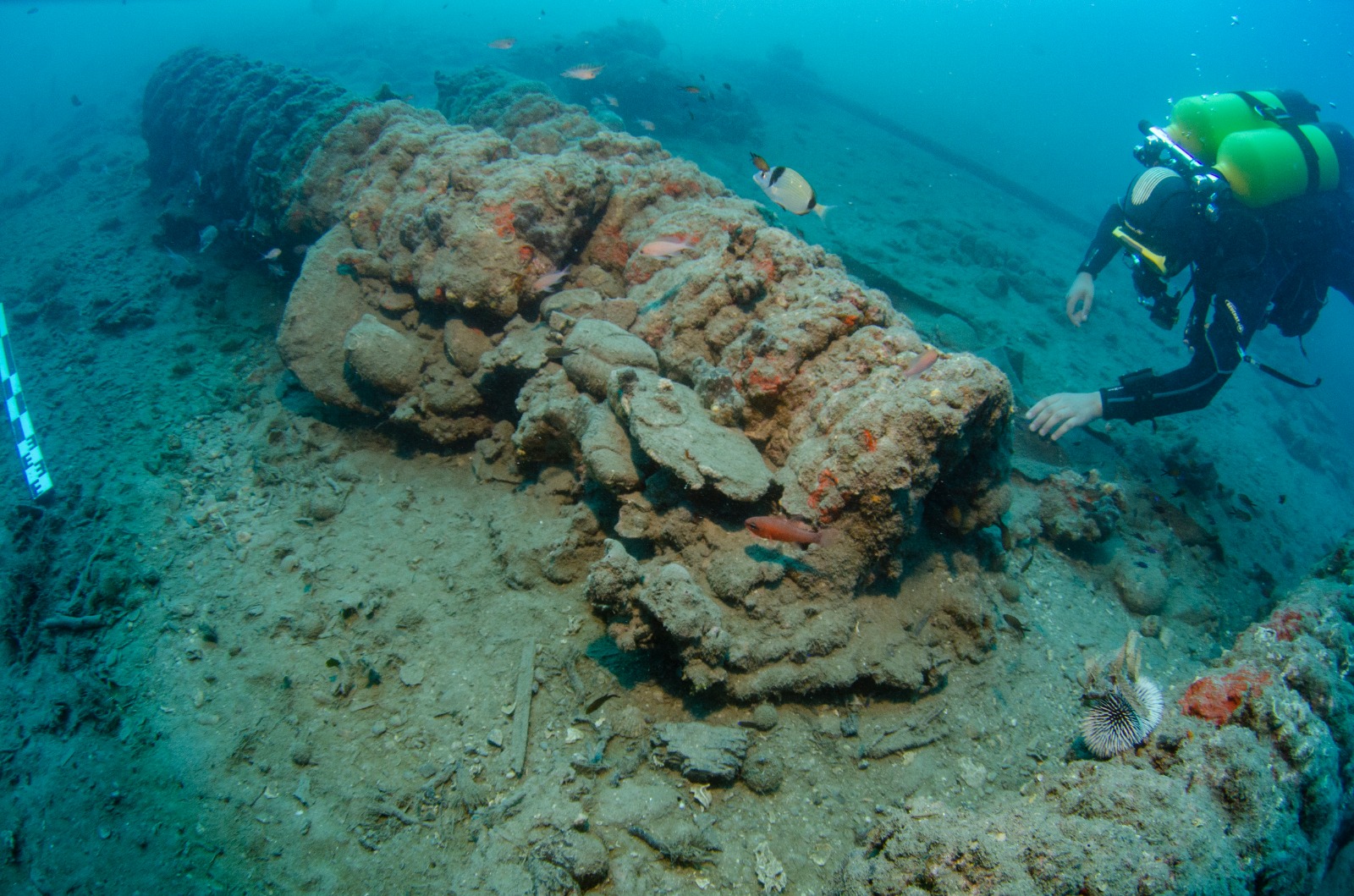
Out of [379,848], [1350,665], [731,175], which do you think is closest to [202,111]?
[731,175]

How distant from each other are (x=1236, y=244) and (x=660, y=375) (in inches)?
252

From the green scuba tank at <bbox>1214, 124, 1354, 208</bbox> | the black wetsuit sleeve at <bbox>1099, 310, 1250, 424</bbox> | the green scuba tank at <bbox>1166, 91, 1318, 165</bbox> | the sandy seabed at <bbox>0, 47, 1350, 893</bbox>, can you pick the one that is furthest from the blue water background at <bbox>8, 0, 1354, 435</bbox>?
the sandy seabed at <bbox>0, 47, 1350, 893</bbox>

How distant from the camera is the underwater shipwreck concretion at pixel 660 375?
3.05 m

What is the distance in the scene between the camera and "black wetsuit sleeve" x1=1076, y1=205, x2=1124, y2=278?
676 cm

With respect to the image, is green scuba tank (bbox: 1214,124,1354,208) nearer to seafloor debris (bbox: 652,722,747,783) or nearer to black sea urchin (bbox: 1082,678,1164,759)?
black sea urchin (bbox: 1082,678,1164,759)

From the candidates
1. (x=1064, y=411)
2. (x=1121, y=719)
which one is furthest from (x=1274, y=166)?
(x=1121, y=719)

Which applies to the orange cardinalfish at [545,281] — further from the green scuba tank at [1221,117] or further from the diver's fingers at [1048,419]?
the green scuba tank at [1221,117]

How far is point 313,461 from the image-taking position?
5.10m

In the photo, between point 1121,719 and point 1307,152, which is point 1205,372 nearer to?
point 1307,152

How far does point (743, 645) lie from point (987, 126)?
52973 millimetres

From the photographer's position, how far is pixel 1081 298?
691cm

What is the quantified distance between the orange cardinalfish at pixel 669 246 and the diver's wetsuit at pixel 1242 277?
4.59 m

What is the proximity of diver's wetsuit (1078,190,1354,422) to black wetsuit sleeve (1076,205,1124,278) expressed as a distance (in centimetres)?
116

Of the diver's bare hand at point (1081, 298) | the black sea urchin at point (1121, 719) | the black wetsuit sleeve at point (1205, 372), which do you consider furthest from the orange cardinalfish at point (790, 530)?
the diver's bare hand at point (1081, 298)
